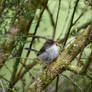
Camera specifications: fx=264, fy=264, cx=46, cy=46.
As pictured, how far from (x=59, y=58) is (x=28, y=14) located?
574 mm

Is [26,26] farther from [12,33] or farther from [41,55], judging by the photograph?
[41,55]

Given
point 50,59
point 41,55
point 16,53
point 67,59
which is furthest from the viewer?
point 16,53

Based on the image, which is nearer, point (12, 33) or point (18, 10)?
point (18, 10)

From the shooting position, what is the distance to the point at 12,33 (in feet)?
10.8

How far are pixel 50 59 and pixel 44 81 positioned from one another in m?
0.27

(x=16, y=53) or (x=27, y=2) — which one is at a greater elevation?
(x=27, y=2)

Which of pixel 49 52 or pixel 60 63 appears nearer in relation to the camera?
pixel 60 63

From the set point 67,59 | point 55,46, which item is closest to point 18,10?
point 55,46

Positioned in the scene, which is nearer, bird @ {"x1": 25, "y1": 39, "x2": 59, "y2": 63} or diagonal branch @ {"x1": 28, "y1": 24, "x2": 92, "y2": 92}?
diagonal branch @ {"x1": 28, "y1": 24, "x2": 92, "y2": 92}

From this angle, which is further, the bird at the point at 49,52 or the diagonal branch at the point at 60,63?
the bird at the point at 49,52

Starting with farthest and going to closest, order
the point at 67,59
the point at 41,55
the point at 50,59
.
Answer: the point at 41,55, the point at 50,59, the point at 67,59

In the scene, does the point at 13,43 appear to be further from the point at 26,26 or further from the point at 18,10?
the point at 18,10

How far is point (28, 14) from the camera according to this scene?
2801mm

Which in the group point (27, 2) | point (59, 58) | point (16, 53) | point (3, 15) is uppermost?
point (27, 2)
